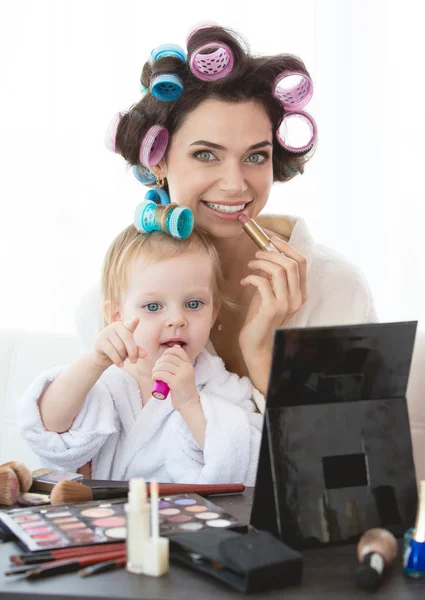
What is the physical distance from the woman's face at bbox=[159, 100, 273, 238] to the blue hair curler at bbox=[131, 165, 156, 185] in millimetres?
125

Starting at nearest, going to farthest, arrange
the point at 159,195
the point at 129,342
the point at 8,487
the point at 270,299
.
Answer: the point at 8,487, the point at 129,342, the point at 270,299, the point at 159,195

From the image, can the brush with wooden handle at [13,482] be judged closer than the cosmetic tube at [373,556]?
No

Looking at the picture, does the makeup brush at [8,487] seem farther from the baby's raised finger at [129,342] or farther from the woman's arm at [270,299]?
the woman's arm at [270,299]

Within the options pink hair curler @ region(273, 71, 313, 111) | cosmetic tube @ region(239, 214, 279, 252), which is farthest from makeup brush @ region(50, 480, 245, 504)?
pink hair curler @ region(273, 71, 313, 111)

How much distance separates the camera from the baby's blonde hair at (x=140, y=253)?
158cm

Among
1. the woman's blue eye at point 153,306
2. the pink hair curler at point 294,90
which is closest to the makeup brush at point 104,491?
the woman's blue eye at point 153,306

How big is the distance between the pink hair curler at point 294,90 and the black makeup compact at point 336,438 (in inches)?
35.4

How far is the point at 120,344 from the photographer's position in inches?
56.1

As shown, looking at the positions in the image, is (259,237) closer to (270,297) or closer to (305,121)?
(270,297)

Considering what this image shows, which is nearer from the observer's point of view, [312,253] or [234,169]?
[234,169]

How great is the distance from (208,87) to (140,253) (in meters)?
0.40

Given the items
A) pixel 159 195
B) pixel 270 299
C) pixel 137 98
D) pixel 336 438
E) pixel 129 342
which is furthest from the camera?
pixel 137 98

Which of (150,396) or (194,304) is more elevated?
(194,304)

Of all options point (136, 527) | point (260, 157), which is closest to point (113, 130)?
point (260, 157)
